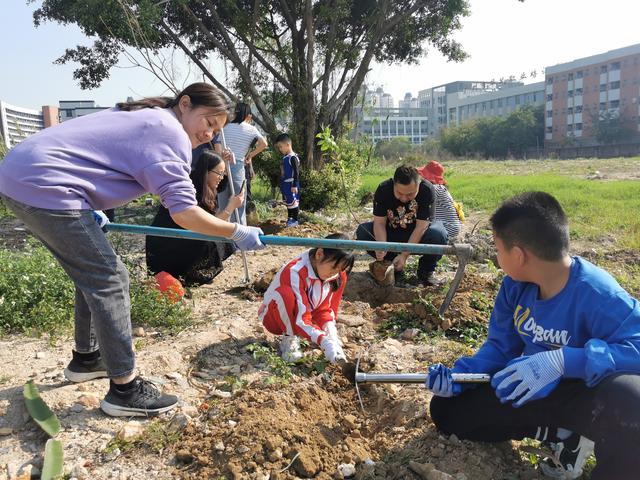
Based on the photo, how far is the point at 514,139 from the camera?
2405 inches

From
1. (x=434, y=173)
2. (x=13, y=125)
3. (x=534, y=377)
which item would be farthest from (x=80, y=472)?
(x=13, y=125)

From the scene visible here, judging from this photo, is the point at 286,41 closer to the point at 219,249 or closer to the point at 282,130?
the point at 282,130

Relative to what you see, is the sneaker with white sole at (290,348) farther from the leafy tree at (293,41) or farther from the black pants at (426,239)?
the leafy tree at (293,41)

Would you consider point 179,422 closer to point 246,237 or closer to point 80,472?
point 80,472

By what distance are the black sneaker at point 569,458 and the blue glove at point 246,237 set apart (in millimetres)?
1421

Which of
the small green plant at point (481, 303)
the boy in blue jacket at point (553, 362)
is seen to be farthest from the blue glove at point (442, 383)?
the small green plant at point (481, 303)

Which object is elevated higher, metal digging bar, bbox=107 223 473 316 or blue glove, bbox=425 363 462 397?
metal digging bar, bbox=107 223 473 316

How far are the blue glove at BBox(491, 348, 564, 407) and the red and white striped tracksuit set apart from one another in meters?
1.29

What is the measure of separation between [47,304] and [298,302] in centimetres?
160

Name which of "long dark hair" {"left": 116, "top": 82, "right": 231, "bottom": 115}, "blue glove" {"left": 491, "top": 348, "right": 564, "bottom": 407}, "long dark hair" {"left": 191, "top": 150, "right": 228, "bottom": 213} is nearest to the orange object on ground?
"long dark hair" {"left": 191, "top": 150, "right": 228, "bottom": 213}

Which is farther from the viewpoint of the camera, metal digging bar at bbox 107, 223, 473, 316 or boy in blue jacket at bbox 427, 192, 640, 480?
metal digging bar at bbox 107, 223, 473, 316

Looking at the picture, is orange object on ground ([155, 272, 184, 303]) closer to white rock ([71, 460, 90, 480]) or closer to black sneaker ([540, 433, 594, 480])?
white rock ([71, 460, 90, 480])

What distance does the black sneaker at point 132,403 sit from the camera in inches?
90.6

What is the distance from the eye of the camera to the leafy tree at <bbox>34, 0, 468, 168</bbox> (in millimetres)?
9977
